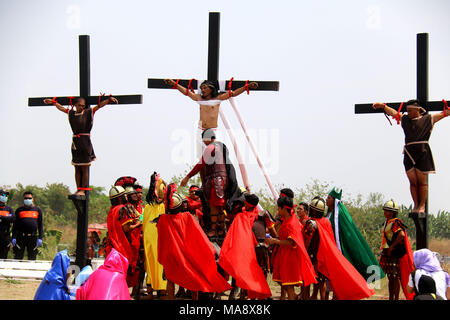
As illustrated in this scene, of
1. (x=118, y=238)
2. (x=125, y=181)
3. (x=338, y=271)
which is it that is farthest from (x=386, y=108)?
(x=118, y=238)

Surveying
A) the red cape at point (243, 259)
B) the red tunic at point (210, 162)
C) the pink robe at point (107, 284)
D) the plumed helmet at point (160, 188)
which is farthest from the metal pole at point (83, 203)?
the pink robe at point (107, 284)

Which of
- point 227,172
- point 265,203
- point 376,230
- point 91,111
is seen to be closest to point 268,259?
point 227,172

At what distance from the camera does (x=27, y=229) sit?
13.5 meters

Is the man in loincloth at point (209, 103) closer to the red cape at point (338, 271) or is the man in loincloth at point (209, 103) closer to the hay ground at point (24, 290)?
the red cape at point (338, 271)

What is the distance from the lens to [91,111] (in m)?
11.0

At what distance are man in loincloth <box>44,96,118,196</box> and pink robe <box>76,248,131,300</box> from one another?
4.70 meters

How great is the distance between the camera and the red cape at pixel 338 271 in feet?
30.0

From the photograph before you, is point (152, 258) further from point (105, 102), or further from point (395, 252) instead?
point (395, 252)

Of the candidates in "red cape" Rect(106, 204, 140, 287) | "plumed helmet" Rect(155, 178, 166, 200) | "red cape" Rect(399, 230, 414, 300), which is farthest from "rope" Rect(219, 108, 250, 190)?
"red cape" Rect(399, 230, 414, 300)

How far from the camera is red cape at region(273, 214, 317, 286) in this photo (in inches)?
350

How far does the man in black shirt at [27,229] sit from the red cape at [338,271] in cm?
678

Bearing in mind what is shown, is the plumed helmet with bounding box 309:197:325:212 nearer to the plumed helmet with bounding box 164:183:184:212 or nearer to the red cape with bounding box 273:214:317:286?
the red cape with bounding box 273:214:317:286

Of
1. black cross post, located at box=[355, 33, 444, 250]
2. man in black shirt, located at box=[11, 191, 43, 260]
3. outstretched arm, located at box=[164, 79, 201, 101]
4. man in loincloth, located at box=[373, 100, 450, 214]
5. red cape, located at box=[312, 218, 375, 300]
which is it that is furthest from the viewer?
man in black shirt, located at box=[11, 191, 43, 260]

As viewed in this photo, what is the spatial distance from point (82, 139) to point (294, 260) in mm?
4278
